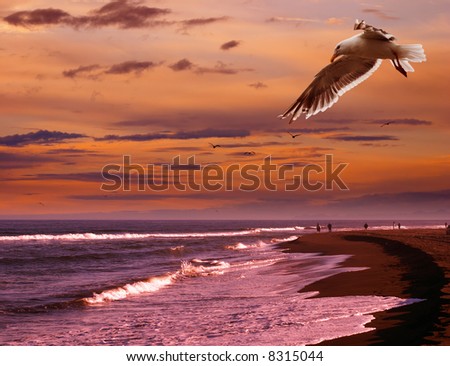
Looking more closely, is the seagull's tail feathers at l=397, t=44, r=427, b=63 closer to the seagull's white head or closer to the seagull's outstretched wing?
the seagull's white head

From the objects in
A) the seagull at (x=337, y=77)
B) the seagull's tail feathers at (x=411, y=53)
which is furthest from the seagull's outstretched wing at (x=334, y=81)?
the seagull's tail feathers at (x=411, y=53)

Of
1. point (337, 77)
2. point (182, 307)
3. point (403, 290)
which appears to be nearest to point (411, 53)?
point (337, 77)

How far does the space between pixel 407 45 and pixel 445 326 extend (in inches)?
154

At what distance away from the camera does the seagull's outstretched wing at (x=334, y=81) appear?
8781mm

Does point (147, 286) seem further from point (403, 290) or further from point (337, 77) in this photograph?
point (337, 77)

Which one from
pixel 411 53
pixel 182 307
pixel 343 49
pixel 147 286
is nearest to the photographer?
pixel 411 53

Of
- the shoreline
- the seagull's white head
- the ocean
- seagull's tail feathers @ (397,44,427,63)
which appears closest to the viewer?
seagull's tail feathers @ (397,44,427,63)

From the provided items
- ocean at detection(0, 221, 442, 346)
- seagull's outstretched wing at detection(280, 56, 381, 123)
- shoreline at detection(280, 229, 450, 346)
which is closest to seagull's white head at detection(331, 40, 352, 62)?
seagull's outstretched wing at detection(280, 56, 381, 123)

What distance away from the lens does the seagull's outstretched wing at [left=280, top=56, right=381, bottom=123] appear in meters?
8.78

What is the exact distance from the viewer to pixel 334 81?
900 centimetres

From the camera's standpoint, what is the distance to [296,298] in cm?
1491

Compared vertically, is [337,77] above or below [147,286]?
above
